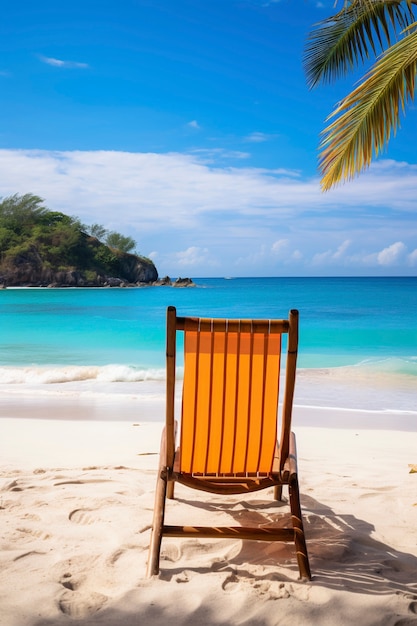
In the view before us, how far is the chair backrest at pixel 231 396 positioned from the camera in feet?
8.32

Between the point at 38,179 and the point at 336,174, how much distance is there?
86.2 meters

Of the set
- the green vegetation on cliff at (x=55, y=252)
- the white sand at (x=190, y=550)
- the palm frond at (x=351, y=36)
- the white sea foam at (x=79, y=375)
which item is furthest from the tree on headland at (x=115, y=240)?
the white sand at (x=190, y=550)

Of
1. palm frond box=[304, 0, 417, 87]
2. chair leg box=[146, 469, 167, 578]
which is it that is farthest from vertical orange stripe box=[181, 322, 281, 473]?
palm frond box=[304, 0, 417, 87]

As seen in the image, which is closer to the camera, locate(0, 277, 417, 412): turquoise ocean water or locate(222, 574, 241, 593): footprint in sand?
locate(222, 574, 241, 593): footprint in sand

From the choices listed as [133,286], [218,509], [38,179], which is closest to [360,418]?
[218,509]

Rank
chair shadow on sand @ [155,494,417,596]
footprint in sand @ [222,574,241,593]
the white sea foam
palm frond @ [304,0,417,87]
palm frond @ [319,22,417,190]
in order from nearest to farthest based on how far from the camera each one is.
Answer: footprint in sand @ [222,574,241,593] < chair shadow on sand @ [155,494,417,596] < palm frond @ [319,22,417,190] < palm frond @ [304,0,417,87] < the white sea foam

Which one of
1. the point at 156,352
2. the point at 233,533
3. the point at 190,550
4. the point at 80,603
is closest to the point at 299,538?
the point at 233,533

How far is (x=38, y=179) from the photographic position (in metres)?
86.1

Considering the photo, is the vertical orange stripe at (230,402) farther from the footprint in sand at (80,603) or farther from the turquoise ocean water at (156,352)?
the turquoise ocean water at (156,352)

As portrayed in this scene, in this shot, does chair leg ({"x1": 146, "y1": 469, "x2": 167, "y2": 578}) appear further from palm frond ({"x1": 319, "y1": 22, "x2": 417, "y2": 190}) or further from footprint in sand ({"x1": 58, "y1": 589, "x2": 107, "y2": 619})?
palm frond ({"x1": 319, "y1": 22, "x2": 417, "y2": 190})

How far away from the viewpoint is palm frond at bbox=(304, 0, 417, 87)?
6598mm

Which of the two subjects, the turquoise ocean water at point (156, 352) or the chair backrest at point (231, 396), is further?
the turquoise ocean water at point (156, 352)

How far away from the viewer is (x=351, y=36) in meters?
6.85

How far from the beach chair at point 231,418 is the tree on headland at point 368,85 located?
132 inches
